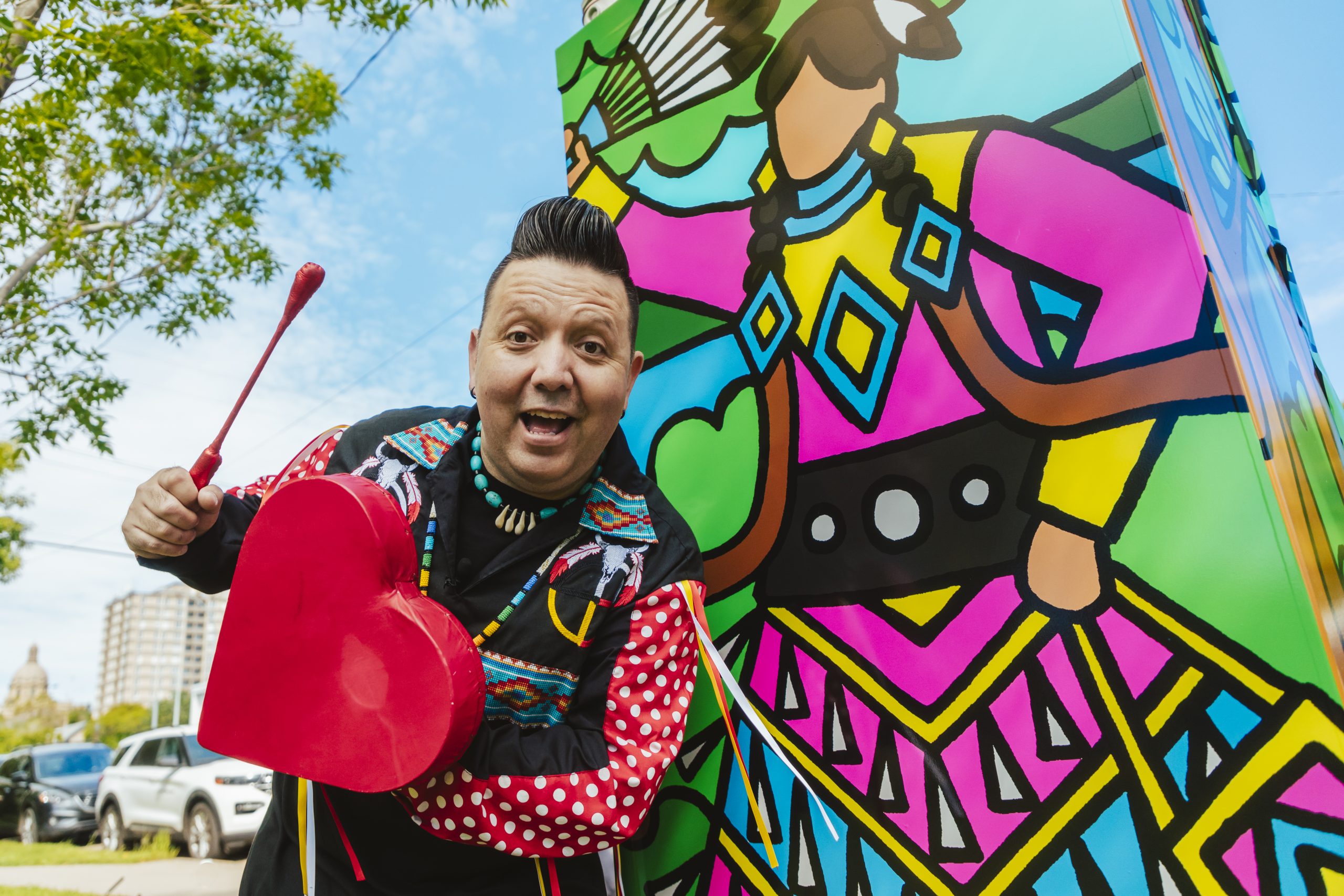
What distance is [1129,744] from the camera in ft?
3.70

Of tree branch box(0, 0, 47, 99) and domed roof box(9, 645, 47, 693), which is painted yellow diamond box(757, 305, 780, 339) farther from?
domed roof box(9, 645, 47, 693)

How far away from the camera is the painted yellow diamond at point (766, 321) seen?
1.66m

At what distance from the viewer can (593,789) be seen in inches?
45.1

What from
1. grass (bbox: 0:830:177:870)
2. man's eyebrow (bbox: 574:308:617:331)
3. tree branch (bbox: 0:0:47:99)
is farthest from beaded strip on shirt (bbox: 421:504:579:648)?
grass (bbox: 0:830:177:870)

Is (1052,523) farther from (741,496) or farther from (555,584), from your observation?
(555,584)

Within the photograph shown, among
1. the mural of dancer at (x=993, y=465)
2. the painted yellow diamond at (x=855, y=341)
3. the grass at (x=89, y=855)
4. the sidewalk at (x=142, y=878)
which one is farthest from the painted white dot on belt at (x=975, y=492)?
the grass at (x=89, y=855)

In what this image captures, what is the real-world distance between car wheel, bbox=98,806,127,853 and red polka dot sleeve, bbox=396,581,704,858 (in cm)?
892

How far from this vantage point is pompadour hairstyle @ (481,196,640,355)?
1421mm

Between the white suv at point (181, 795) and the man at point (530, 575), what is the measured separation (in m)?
5.65

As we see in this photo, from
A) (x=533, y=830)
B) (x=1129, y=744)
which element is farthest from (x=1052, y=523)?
(x=533, y=830)

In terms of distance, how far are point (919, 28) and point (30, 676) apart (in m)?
95.7

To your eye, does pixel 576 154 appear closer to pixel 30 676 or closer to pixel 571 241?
pixel 571 241

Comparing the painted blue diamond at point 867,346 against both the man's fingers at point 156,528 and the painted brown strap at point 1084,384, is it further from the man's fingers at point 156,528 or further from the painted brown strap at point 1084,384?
the man's fingers at point 156,528

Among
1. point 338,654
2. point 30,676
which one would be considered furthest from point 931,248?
point 30,676
